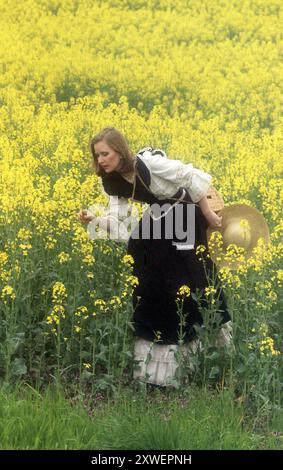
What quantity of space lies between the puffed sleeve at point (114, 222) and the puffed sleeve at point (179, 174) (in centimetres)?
32

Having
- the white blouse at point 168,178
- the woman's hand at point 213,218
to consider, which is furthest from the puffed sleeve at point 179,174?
the woman's hand at point 213,218

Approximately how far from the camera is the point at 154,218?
18.5ft

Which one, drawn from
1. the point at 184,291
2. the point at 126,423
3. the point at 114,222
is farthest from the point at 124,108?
the point at 126,423

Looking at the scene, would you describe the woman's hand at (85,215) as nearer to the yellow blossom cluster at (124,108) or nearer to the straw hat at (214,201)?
the yellow blossom cluster at (124,108)

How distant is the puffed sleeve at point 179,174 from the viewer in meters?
5.51

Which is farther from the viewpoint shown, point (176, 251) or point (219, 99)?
point (219, 99)

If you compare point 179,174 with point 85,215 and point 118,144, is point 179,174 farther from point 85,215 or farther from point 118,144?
point 85,215

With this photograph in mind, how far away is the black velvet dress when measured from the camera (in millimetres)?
5680

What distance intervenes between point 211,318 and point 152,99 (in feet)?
20.2

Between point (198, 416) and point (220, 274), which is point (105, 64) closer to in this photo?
point (220, 274)

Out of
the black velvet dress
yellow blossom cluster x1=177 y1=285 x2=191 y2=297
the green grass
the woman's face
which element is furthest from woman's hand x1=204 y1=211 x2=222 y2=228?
the green grass

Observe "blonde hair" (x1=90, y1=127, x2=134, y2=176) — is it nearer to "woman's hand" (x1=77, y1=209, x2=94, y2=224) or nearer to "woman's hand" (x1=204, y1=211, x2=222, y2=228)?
"woman's hand" (x1=77, y1=209, x2=94, y2=224)

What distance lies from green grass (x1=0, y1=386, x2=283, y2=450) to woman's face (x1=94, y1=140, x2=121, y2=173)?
109cm

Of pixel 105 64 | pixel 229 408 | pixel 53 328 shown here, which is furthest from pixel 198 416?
pixel 105 64
